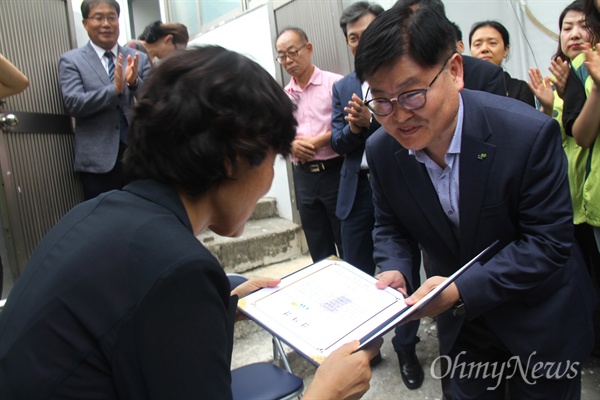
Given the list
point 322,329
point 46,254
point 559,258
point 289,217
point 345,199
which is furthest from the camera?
point 289,217

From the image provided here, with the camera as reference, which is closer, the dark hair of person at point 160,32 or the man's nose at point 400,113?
the man's nose at point 400,113

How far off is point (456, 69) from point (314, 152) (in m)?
1.58

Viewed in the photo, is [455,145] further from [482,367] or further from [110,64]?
[110,64]

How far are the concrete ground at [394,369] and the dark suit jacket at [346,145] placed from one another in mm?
964

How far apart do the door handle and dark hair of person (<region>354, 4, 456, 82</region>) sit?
270 centimetres

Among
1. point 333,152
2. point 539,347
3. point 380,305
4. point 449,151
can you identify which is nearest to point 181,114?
point 380,305

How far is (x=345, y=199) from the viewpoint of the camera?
2.73 meters

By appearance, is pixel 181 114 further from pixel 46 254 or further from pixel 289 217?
pixel 289 217

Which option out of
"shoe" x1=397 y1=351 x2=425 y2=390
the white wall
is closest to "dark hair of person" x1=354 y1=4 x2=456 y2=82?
"shoe" x1=397 y1=351 x2=425 y2=390

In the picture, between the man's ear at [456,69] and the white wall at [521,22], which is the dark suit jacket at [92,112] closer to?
the man's ear at [456,69]

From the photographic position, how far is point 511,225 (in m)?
1.41

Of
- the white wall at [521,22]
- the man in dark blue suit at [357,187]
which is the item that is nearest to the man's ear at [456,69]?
the man in dark blue suit at [357,187]

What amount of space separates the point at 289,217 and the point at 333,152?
153cm

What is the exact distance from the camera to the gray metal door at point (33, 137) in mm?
3057
